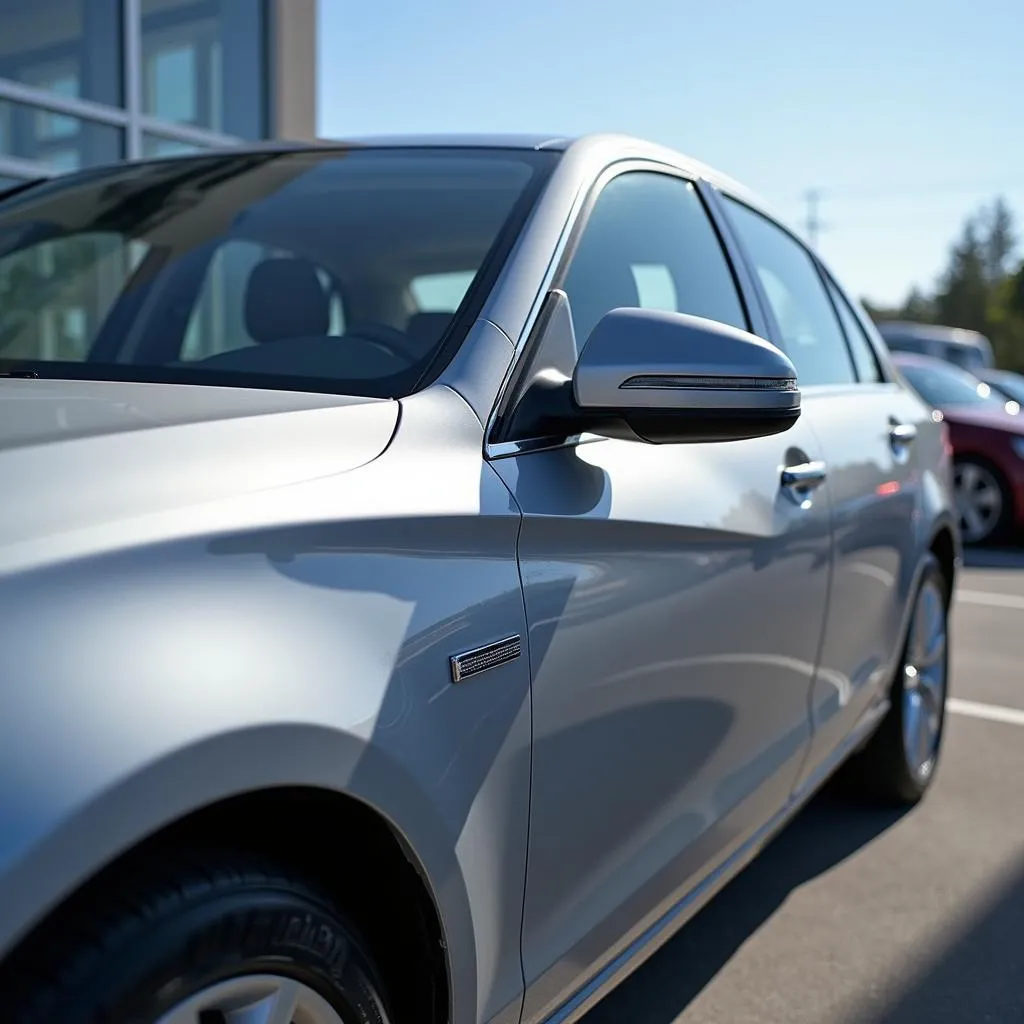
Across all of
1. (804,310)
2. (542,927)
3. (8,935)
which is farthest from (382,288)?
(8,935)

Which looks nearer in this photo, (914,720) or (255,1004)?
(255,1004)

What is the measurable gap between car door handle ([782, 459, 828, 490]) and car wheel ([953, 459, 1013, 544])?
693 centimetres

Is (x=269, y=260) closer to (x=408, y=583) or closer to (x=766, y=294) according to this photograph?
(x=766, y=294)

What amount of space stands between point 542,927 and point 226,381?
0.77 metres

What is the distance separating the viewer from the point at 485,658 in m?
1.32

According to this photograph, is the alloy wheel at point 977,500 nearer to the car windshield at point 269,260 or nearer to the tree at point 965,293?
the car windshield at point 269,260

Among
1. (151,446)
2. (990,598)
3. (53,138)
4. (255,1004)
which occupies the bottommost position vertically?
(990,598)

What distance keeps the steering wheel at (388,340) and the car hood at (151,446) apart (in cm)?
41

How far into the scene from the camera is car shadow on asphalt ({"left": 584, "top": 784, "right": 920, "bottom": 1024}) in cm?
227

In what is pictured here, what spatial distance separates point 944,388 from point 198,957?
9.39m

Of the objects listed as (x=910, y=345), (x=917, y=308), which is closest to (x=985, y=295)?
(x=917, y=308)

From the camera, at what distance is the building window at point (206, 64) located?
718cm

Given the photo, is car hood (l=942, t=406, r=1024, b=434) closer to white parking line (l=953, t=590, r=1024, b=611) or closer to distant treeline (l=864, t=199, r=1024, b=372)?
white parking line (l=953, t=590, r=1024, b=611)

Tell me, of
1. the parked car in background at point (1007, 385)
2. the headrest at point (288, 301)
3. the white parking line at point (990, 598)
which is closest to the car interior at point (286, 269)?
the headrest at point (288, 301)
